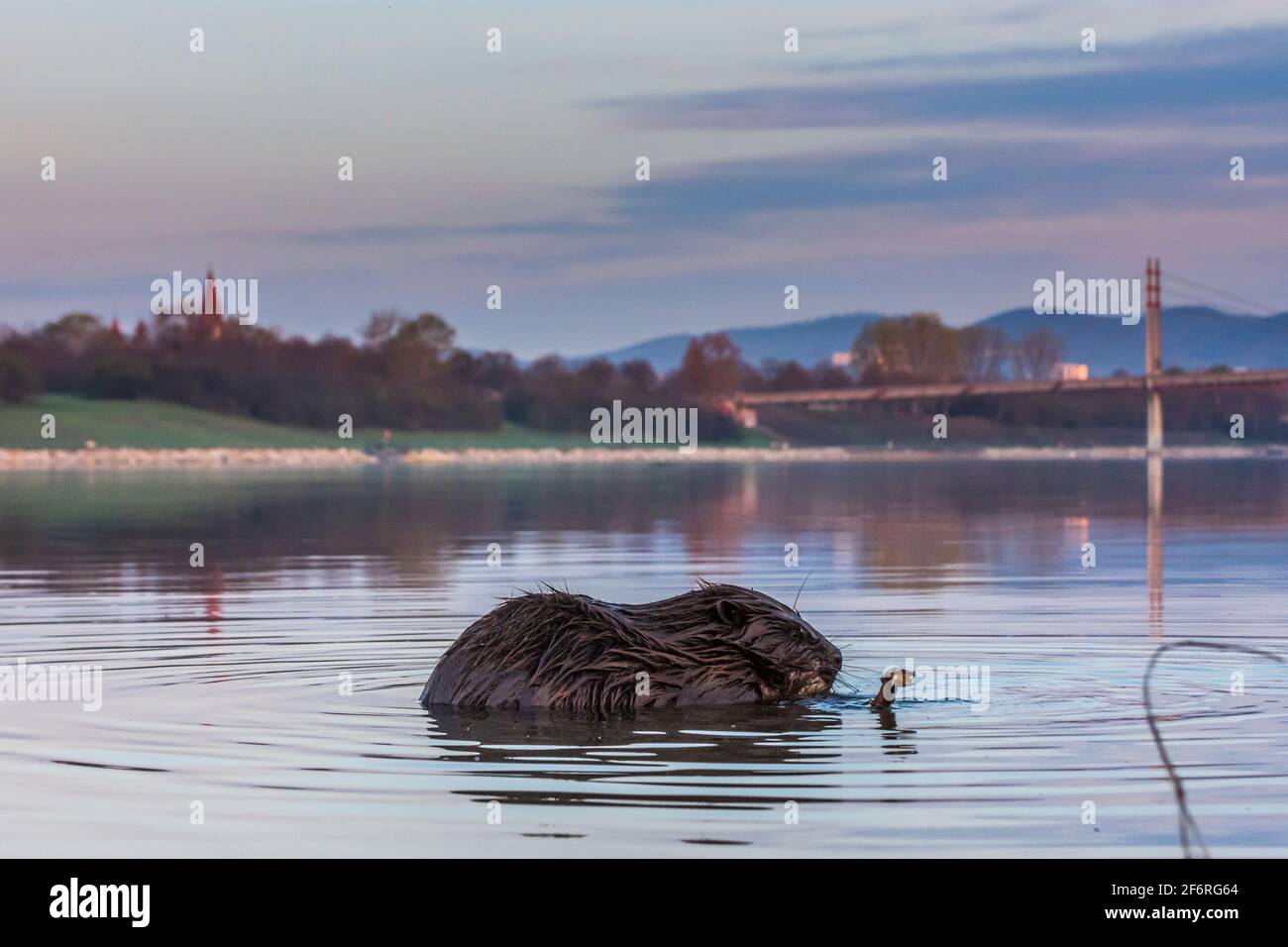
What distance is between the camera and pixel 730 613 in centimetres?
1165

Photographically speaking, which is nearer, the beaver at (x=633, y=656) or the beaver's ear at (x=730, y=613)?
the beaver at (x=633, y=656)

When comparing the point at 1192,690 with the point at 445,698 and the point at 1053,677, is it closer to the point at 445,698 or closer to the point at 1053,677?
the point at 1053,677

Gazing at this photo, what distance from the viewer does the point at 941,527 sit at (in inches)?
1254

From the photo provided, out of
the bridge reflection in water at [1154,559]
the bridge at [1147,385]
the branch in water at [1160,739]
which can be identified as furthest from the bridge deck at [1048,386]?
the branch in water at [1160,739]

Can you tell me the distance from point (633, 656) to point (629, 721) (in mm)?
481

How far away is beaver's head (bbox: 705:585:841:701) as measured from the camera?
38.0 feet

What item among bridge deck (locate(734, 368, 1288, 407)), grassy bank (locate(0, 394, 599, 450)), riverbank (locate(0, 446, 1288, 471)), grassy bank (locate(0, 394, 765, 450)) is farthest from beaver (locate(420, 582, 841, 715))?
bridge deck (locate(734, 368, 1288, 407))

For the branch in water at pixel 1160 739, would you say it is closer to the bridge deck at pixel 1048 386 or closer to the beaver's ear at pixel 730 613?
the beaver's ear at pixel 730 613

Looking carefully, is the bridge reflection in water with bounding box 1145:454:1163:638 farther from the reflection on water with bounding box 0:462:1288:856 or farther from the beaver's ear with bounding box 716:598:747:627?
the beaver's ear with bounding box 716:598:747:627

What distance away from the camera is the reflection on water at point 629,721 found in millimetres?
7949

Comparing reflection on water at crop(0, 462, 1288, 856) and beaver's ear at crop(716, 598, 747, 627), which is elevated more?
beaver's ear at crop(716, 598, 747, 627)

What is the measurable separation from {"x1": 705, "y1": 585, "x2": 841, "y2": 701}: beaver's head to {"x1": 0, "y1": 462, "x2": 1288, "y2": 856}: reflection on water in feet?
0.92

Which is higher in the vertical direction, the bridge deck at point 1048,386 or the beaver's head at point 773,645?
the bridge deck at point 1048,386

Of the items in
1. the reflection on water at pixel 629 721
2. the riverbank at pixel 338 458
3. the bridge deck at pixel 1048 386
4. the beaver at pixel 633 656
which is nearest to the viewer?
the reflection on water at pixel 629 721
